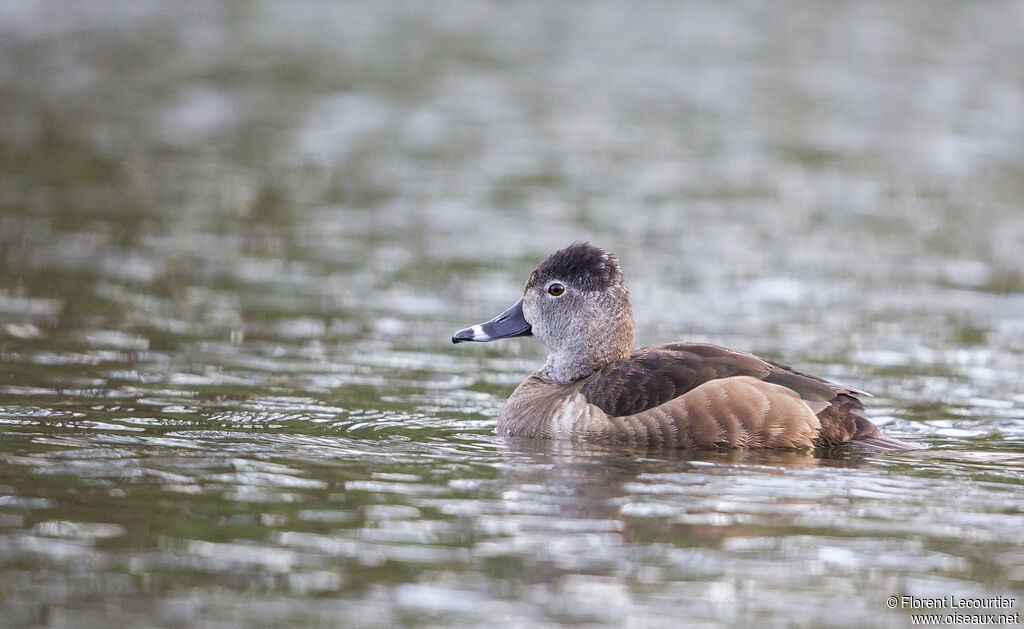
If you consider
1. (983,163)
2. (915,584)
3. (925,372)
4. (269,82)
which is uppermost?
(269,82)

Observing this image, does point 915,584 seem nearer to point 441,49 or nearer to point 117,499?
point 117,499

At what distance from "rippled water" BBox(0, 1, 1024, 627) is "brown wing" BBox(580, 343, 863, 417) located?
1.27 feet

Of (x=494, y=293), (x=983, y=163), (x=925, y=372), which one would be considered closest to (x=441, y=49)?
(x=983, y=163)

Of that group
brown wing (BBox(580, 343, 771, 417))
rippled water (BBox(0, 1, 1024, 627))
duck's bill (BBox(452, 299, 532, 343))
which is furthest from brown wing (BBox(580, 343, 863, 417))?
duck's bill (BBox(452, 299, 532, 343))

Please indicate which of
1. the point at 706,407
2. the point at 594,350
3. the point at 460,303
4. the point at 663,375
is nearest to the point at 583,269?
the point at 594,350

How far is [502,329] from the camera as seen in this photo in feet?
33.1

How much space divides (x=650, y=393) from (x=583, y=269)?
1111 millimetres

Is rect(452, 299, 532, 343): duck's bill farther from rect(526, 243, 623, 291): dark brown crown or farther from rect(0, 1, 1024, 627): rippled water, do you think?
rect(0, 1, 1024, 627): rippled water

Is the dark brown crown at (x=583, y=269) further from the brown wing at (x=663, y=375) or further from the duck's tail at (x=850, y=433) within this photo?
the duck's tail at (x=850, y=433)

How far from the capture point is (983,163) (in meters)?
19.9

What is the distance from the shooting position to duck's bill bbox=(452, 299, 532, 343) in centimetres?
1002

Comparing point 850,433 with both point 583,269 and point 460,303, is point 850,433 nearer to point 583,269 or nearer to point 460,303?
point 583,269

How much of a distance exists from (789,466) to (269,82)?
17.2 metres

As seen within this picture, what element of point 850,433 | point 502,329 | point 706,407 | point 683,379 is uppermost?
point 502,329
